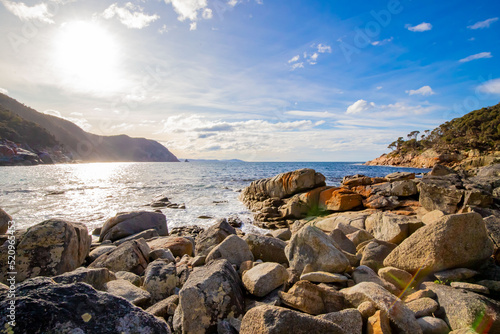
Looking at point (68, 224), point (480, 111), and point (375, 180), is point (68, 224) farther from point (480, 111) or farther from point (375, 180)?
point (480, 111)

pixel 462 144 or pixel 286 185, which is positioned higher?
pixel 462 144

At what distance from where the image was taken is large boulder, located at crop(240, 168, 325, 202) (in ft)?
65.5

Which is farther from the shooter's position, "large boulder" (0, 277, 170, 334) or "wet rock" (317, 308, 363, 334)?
"wet rock" (317, 308, 363, 334)

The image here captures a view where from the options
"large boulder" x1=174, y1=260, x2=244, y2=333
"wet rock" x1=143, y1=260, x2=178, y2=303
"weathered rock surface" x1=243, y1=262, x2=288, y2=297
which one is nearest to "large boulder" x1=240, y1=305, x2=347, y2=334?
"large boulder" x1=174, y1=260, x2=244, y2=333

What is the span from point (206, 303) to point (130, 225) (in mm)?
10305

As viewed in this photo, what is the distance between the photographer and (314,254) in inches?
181

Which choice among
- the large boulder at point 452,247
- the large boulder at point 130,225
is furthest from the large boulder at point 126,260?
the large boulder at point 452,247

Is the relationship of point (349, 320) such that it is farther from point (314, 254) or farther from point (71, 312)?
point (71, 312)

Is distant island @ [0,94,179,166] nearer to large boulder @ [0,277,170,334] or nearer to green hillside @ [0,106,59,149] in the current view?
green hillside @ [0,106,59,149]

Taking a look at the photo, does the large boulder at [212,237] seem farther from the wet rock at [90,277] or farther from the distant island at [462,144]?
the distant island at [462,144]

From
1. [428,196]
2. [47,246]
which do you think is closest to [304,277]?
[47,246]

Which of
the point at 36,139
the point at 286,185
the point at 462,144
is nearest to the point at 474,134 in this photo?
the point at 462,144

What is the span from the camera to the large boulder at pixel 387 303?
9.19 feet

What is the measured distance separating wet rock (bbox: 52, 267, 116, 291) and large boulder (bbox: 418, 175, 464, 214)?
40.5 ft
